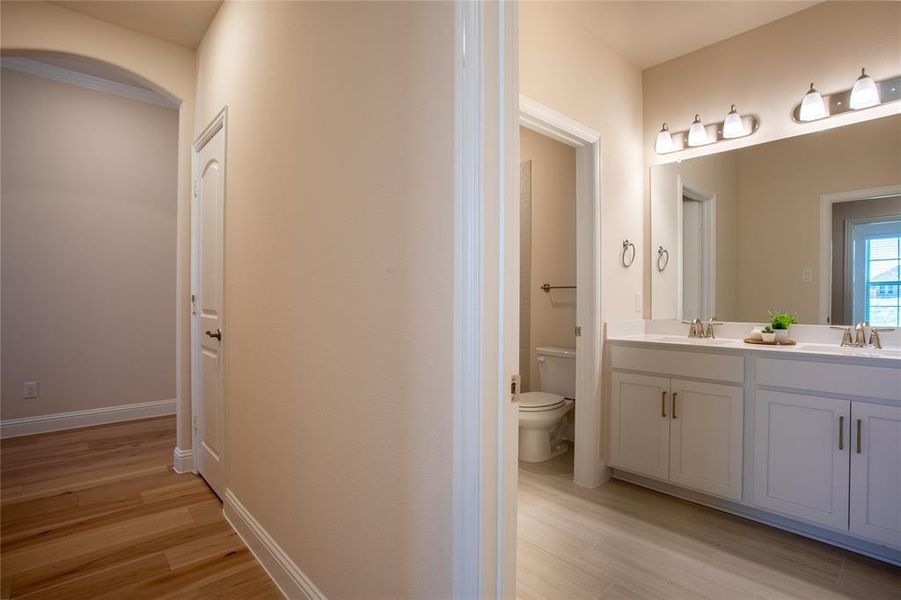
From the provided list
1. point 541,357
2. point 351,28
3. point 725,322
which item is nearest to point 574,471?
point 541,357

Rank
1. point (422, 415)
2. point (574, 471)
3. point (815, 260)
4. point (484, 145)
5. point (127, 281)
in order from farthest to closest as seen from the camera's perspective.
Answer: point (127, 281)
point (574, 471)
point (815, 260)
point (422, 415)
point (484, 145)

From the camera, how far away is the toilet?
118 inches

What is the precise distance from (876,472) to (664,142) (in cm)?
214

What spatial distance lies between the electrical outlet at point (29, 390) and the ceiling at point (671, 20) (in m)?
4.68

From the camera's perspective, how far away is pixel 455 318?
0.96 m

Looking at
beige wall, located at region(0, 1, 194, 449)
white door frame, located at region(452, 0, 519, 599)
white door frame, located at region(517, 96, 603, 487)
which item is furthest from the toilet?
beige wall, located at region(0, 1, 194, 449)

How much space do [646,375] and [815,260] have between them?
43.8 inches

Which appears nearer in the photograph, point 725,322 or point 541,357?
point 725,322

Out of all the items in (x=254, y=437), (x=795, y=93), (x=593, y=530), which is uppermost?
(x=795, y=93)

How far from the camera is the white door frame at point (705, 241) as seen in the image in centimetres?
279

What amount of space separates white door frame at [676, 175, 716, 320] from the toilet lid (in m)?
1.01

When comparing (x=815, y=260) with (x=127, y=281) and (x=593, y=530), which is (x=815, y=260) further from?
(x=127, y=281)

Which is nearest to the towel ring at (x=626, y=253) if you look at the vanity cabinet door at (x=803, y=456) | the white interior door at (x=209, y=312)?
the vanity cabinet door at (x=803, y=456)

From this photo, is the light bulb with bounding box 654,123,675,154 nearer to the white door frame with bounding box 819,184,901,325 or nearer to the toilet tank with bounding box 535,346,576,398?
the white door frame with bounding box 819,184,901,325
